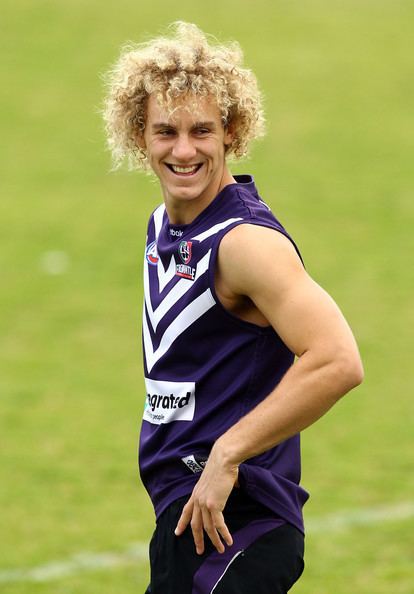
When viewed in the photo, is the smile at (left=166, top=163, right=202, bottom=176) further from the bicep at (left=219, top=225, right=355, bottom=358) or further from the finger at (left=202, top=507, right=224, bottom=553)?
the finger at (left=202, top=507, right=224, bottom=553)

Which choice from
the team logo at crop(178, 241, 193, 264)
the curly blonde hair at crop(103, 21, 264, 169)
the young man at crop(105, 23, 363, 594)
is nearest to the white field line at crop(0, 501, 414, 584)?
the young man at crop(105, 23, 363, 594)

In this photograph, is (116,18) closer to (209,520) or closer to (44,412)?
(44,412)

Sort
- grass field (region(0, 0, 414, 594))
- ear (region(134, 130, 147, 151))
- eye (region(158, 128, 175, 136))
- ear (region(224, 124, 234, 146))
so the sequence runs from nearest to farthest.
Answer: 1. eye (region(158, 128, 175, 136))
2. ear (region(224, 124, 234, 146))
3. ear (region(134, 130, 147, 151))
4. grass field (region(0, 0, 414, 594))

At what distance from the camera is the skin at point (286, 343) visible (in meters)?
3.81

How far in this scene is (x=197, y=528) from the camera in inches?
159

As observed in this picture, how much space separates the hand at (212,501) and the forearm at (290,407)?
0.10 feet

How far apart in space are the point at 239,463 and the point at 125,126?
4.15 ft

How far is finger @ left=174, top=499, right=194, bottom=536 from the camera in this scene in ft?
13.3

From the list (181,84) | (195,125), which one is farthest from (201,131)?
(181,84)

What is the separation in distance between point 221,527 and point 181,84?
1.38 m

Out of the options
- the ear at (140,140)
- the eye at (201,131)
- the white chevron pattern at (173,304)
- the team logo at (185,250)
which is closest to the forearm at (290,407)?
the white chevron pattern at (173,304)

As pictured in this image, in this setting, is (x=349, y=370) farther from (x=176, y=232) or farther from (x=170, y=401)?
(x=176, y=232)

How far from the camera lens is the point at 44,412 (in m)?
9.34

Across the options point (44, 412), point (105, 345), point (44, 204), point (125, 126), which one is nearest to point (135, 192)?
point (44, 204)
